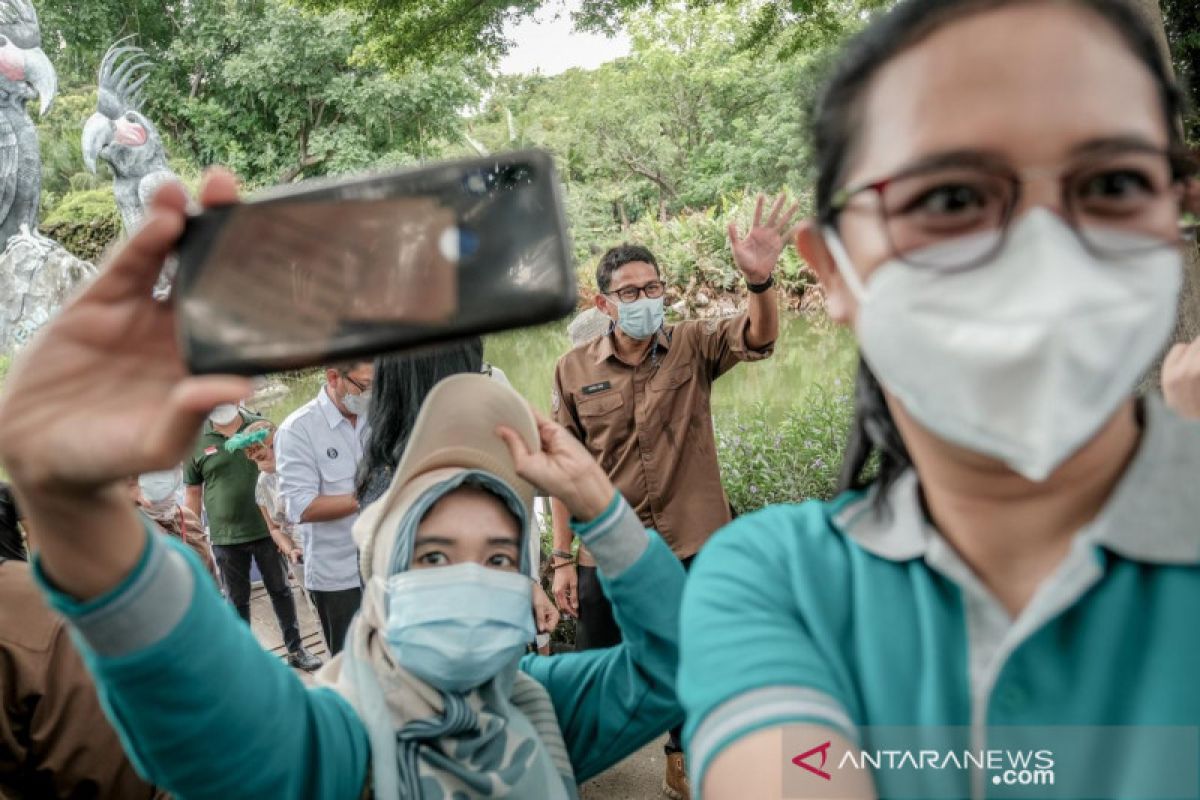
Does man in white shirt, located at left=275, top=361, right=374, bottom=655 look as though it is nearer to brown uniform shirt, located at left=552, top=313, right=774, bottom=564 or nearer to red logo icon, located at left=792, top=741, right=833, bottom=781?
brown uniform shirt, located at left=552, top=313, right=774, bottom=564

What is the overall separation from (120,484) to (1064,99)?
0.97 metres

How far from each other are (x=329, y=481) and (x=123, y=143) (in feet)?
39.2

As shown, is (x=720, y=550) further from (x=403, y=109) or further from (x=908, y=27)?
(x=403, y=109)

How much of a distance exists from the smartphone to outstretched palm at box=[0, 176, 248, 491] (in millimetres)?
39

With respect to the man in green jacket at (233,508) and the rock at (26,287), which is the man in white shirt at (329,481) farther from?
the rock at (26,287)

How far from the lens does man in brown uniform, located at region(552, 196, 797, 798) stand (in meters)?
3.17

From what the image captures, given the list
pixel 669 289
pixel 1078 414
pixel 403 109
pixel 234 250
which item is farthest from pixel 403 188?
pixel 403 109

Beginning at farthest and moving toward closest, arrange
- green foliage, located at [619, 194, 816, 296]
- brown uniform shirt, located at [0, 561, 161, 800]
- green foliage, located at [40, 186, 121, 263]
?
green foliage, located at [40, 186, 121, 263] < green foliage, located at [619, 194, 816, 296] < brown uniform shirt, located at [0, 561, 161, 800]

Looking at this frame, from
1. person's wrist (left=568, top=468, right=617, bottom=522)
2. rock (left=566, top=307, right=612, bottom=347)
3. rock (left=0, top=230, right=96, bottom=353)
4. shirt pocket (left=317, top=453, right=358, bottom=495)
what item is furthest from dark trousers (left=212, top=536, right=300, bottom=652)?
rock (left=0, top=230, right=96, bottom=353)

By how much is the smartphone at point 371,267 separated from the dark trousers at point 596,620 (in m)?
2.43

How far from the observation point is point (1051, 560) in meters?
0.79

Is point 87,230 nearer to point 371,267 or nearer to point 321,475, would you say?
point 321,475

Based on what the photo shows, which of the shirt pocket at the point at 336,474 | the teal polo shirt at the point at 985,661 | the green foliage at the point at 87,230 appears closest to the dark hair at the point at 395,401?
the shirt pocket at the point at 336,474

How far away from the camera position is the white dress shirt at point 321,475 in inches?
125
